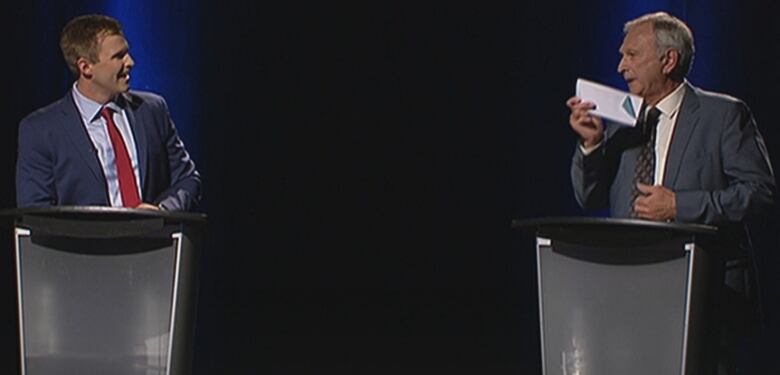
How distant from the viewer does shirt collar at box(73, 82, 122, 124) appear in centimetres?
359

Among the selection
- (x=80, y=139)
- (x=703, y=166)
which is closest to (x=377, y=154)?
(x=80, y=139)

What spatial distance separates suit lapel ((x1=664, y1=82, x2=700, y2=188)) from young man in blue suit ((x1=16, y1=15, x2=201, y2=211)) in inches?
46.2

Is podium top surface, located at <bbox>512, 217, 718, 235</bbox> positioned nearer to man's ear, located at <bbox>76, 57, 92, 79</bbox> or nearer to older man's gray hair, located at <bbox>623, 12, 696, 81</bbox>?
older man's gray hair, located at <bbox>623, 12, 696, 81</bbox>

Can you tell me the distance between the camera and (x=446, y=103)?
22.8 feet

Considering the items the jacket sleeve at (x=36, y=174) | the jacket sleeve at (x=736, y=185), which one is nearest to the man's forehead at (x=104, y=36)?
the jacket sleeve at (x=36, y=174)

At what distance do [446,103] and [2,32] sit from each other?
80.7 inches

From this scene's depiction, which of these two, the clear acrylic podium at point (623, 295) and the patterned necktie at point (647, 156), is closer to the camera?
the clear acrylic podium at point (623, 295)

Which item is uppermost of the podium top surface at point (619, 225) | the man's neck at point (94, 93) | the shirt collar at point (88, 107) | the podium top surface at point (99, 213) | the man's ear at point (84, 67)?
the man's ear at point (84, 67)

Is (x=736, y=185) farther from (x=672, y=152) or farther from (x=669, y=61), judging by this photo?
(x=669, y=61)

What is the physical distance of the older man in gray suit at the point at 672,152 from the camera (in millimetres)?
3250

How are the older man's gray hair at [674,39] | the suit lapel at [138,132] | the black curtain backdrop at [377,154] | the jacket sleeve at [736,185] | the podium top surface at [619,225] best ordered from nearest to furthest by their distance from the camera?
the podium top surface at [619,225] < the jacket sleeve at [736,185] < the older man's gray hair at [674,39] < the suit lapel at [138,132] < the black curtain backdrop at [377,154]

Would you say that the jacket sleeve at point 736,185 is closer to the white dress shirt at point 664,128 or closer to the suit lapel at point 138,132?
the white dress shirt at point 664,128

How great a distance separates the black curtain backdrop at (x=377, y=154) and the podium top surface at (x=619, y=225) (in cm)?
338

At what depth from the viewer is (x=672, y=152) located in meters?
3.38
